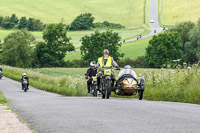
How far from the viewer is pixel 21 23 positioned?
147 meters

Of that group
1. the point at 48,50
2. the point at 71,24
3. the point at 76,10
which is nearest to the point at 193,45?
the point at 48,50

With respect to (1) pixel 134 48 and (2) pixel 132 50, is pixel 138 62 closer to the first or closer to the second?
(2) pixel 132 50

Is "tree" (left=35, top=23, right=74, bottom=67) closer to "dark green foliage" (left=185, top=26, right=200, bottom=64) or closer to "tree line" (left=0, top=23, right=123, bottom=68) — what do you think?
"tree line" (left=0, top=23, right=123, bottom=68)

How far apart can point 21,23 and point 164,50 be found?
210 ft

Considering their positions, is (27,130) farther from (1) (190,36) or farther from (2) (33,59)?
(2) (33,59)


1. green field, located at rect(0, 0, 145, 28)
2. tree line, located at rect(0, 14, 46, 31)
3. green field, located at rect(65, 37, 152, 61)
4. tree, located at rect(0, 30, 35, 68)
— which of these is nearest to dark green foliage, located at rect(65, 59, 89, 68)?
green field, located at rect(65, 37, 152, 61)

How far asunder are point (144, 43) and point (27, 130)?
111 meters

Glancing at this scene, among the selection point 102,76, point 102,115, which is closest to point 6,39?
point 102,76

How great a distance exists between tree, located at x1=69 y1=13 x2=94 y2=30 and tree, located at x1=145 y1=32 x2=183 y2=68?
1901 inches

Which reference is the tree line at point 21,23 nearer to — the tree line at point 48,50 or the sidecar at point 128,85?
the tree line at point 48,50

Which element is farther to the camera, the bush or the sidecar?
the bush

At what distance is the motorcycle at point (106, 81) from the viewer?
16875 mm

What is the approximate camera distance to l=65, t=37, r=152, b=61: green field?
10706 cm

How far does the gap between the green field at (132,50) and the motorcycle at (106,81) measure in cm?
8655
